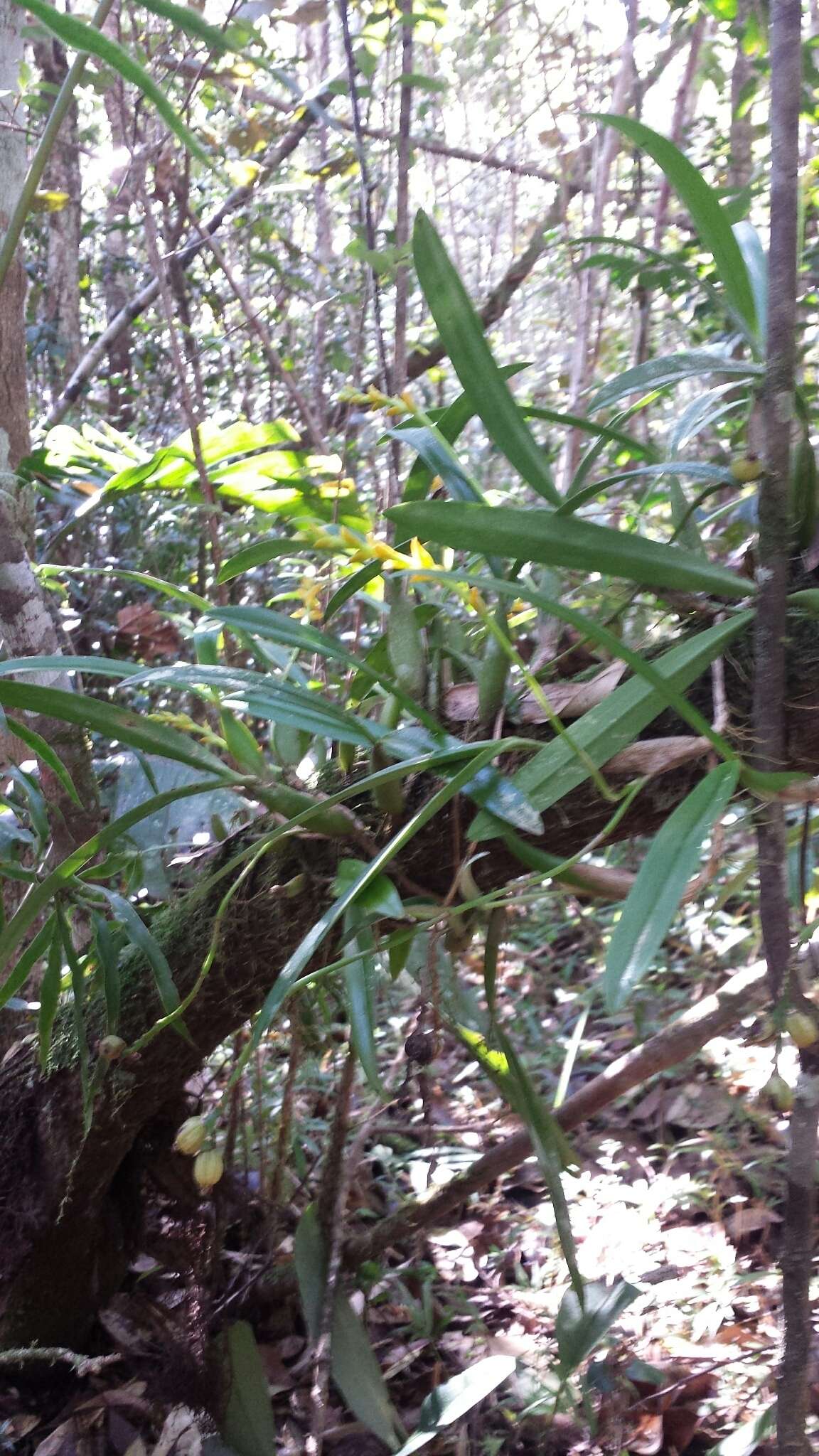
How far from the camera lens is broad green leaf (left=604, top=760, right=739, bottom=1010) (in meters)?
0.51

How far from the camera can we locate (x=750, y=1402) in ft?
3.28

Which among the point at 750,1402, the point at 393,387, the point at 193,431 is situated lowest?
the point at 750,1402

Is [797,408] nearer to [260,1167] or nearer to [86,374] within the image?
[260,1167]

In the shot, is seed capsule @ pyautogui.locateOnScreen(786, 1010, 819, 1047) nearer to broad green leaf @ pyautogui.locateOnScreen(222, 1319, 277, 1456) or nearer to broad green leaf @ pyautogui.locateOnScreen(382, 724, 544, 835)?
broad green leaf @ pyautogui.locateOnScreen(382, 724, 544, 835)

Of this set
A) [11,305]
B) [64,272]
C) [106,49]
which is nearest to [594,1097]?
[106,49]

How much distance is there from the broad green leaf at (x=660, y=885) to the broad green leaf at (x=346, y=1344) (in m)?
0.67

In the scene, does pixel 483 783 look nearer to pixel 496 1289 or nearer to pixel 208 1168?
pixel 208 1168

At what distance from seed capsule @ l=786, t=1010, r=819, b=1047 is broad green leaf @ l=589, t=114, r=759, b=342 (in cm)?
43

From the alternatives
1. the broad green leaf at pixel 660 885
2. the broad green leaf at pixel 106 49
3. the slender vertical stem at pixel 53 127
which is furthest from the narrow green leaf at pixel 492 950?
the slender vertical stem at pixel 53 127

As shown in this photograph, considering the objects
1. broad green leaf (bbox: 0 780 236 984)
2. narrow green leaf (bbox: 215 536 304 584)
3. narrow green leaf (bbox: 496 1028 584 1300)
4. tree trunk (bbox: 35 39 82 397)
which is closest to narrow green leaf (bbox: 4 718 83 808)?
broad green leaf (bbox: 0 780 236 984)

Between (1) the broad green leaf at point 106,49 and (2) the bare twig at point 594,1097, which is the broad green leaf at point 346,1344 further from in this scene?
(1) the broad green leaf at point 106,49

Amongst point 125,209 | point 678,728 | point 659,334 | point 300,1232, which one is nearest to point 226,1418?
point 300,1232

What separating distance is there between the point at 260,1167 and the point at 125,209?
66.7 inches

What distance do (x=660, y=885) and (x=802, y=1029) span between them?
0.13 m
